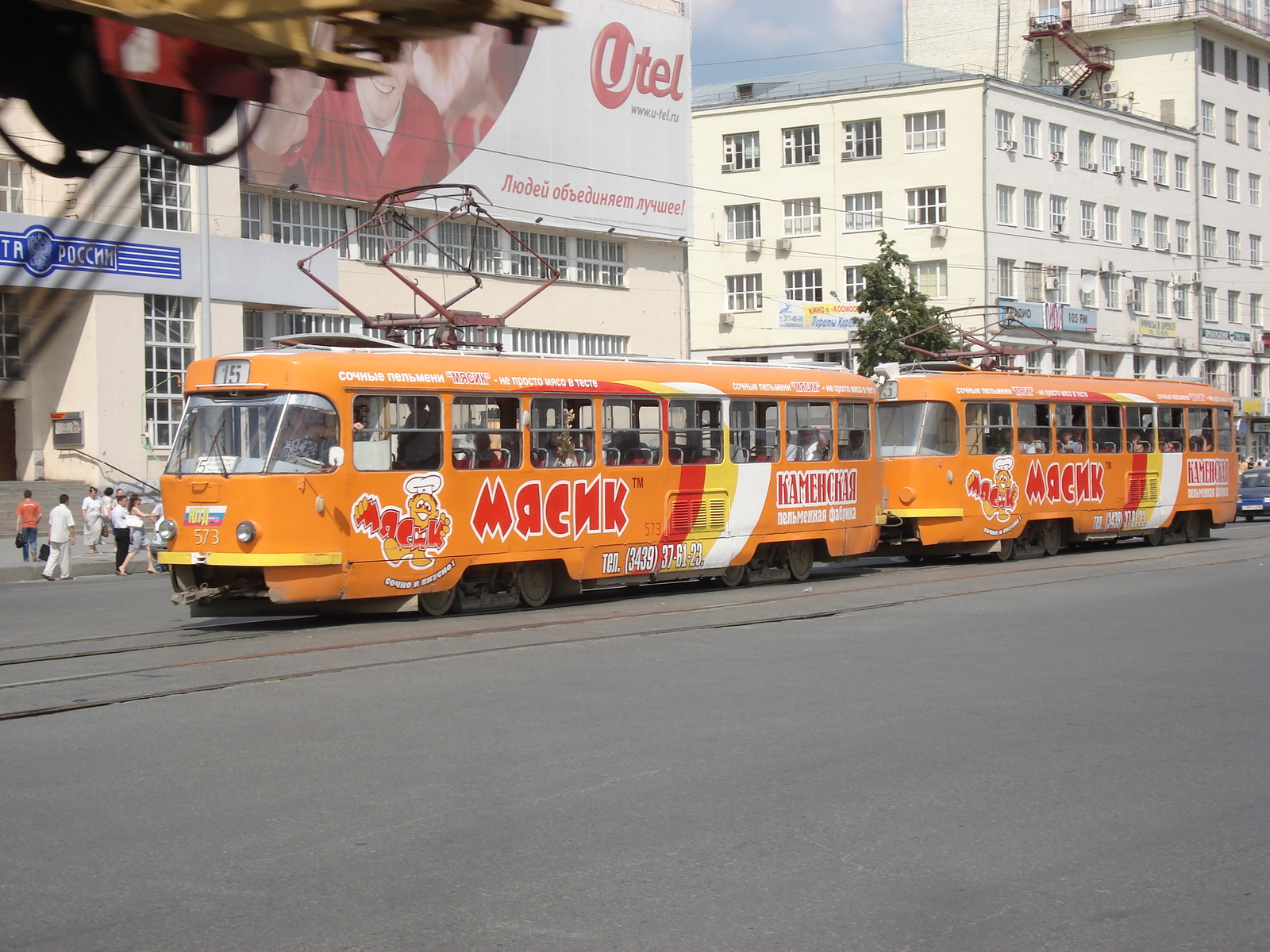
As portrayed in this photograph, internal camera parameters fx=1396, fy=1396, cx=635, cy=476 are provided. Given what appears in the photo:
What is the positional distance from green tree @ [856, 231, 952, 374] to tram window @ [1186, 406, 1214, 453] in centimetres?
836

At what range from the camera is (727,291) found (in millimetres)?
58156

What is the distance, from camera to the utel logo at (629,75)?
40406 mm

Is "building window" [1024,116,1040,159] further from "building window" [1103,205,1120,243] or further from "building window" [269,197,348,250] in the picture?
"building window" [269,197,348,250]

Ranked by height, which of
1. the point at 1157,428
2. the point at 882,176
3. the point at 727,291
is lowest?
the point at 1157,428

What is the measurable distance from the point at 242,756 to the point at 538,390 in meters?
9.05

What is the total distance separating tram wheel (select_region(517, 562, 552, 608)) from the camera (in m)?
16.2

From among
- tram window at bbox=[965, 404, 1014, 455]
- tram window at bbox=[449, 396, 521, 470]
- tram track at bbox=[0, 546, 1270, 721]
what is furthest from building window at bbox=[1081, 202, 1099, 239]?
tram window at bbox=[449, 396, 521, 470]

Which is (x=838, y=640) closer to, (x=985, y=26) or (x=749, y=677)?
(x=749, y=677)

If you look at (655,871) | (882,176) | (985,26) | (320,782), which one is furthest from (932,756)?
(985,26)

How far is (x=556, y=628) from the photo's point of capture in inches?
543

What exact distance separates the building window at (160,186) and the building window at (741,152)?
56351 millimetres

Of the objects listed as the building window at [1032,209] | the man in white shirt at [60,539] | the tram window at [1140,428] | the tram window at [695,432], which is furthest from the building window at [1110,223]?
the man in white shirt at [60,539]

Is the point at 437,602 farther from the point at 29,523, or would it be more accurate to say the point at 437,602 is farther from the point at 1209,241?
the point at 1209,241

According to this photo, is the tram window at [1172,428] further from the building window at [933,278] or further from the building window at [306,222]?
the building window at [933,278]
